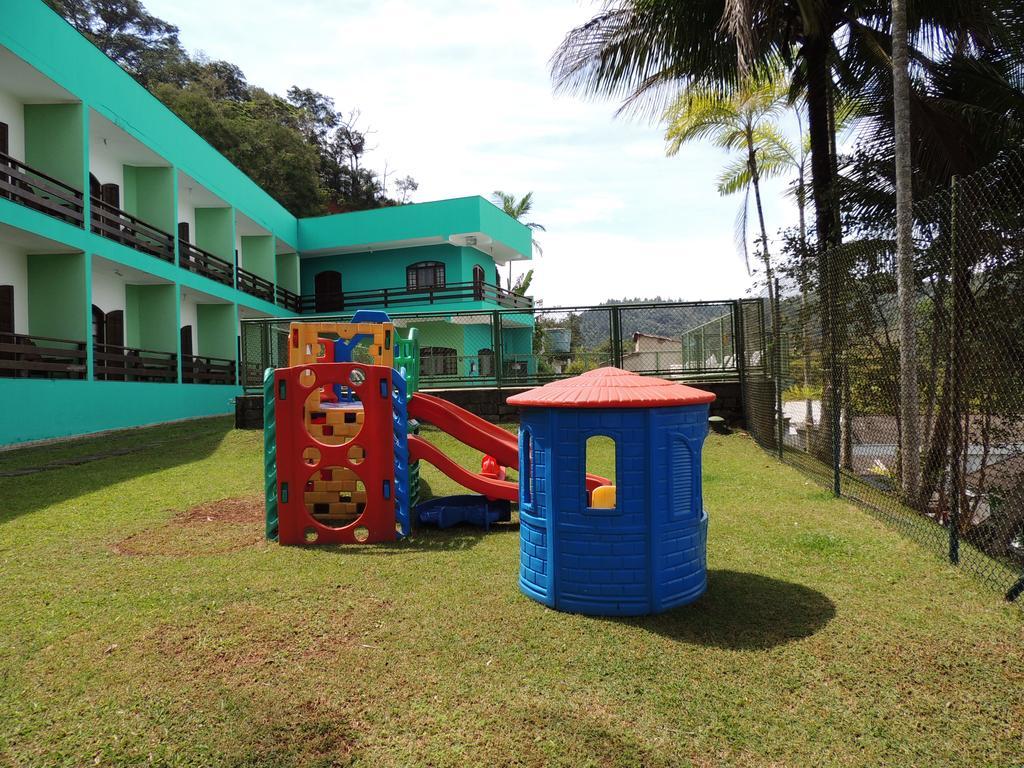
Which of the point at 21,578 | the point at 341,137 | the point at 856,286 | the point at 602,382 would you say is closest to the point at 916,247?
the point at 856,286

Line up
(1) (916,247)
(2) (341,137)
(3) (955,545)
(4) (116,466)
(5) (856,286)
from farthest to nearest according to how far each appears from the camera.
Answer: (2) (341,137), (4) (116,466), (5) (856,286), (1) (916,247), (3) (955,545)

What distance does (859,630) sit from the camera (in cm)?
360

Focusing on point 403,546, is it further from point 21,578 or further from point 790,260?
point 790,260

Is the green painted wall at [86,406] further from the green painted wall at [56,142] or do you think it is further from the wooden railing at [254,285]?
the wooden railing at [254,285]

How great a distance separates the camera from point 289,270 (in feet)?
100

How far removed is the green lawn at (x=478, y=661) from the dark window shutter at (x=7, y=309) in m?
10.9

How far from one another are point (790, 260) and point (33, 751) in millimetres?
10283

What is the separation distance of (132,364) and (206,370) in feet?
13.4

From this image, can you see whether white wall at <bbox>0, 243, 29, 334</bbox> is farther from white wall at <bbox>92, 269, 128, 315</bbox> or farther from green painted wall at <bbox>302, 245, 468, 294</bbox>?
green painted wall at <bbox>302, 245, 468, 294</bbox>

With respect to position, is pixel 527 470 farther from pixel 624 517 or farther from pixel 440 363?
pixel 440 363

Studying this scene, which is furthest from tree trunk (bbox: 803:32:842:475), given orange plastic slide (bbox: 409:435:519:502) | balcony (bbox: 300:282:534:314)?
balcony (bbox: 300:282:534:314)

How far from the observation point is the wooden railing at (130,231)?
53.6ft

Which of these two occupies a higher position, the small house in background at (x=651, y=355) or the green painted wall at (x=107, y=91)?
A: the green painted wall at (x=107, y=91)

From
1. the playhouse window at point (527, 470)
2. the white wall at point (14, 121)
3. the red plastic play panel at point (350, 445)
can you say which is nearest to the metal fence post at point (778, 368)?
the red plastic play panel at point (350, 445)
